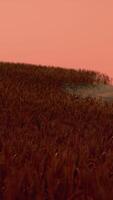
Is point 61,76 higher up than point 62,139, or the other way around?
point 61,76

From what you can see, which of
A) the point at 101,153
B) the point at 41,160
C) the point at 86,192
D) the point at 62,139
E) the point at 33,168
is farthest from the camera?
the point at 62,139

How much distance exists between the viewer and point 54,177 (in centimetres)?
243

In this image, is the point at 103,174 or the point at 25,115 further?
the point at 25,115

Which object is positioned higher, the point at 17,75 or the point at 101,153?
the point at 17,75

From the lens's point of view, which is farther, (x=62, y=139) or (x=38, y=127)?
(x=38, y=127)

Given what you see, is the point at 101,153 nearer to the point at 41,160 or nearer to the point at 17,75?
the point at 41,160

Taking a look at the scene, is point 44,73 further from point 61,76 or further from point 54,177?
point 54,177

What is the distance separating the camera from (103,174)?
2.38 meters

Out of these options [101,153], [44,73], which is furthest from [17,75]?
[101,153]

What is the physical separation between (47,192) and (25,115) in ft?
12.4

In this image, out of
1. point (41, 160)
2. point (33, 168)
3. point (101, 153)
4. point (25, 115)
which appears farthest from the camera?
point (25, 115)

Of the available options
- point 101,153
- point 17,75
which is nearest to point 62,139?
point 101,153

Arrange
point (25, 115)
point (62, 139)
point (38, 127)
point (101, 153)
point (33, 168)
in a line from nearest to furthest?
1. point (33, 168)
2. point (101, 153)
3. point (62, 139)
4. point (38, 127)
5. point (25, 115)

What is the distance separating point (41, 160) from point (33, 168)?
0.70 feet
